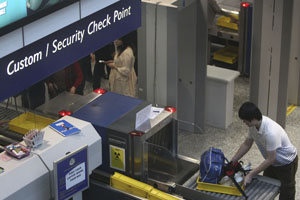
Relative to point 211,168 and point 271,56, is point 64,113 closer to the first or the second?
point 211,168

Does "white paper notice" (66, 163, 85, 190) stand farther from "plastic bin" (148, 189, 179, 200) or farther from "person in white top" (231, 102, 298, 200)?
"person in white top" (231, 102, 298, 200)

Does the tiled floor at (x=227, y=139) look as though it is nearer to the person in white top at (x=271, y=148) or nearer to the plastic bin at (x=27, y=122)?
the person in white top at (x=271, y=148)

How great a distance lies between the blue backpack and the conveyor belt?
0.12 m

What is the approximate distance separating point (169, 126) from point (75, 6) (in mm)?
1519

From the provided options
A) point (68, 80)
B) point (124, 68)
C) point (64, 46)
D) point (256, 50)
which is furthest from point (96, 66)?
point (64, 46)

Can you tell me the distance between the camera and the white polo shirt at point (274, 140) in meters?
5.61

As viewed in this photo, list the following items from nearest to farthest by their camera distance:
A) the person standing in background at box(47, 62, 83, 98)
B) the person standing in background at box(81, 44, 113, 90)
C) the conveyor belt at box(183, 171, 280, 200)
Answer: the conveyor belt at box(183, 171, 280, 200), the person standing in background at box(47, 62, 83, 98), the person standing in background at box(81, 44, 113, 90)

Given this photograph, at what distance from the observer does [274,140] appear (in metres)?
5.60

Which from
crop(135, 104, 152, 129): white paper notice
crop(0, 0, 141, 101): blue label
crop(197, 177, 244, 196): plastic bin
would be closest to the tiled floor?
crop(197, 177, 244, 196): plastic bin

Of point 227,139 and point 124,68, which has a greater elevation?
point 124,68

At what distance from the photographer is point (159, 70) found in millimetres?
7613

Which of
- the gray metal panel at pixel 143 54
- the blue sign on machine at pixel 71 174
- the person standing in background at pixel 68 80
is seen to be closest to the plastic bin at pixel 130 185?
the blue sign on machine at pixel 71 174

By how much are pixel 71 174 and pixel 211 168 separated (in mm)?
1365

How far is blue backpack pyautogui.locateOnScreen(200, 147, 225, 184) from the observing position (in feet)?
17.7
